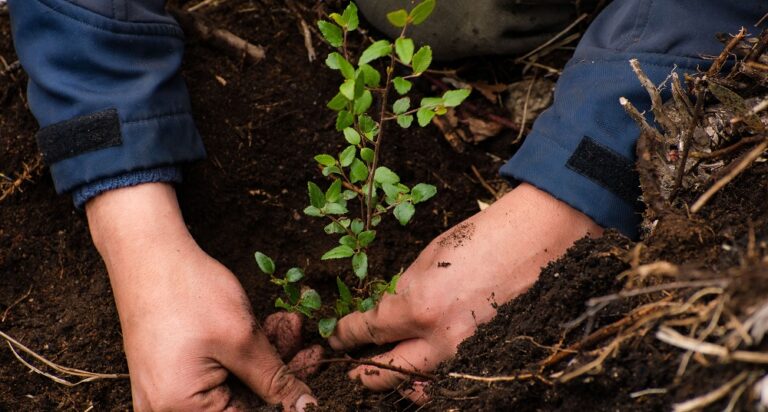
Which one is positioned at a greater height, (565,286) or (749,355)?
(749,355)

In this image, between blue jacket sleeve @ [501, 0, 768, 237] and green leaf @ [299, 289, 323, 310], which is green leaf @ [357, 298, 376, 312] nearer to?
green leaf @ [299, 289, 323, 310]

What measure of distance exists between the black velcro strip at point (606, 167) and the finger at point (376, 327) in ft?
1.97

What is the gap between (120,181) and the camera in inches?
79.4

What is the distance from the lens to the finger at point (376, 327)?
72.9 inches

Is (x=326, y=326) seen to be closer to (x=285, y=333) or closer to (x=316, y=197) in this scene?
(x=285, y=333)

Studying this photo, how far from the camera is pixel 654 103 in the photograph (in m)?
1.59

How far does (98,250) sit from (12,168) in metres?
0.45

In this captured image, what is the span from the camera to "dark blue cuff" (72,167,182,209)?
6.62 ft

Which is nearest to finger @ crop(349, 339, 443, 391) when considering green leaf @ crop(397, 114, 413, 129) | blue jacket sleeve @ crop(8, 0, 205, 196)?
green leaf @ crop(397, 114, 413, 129)

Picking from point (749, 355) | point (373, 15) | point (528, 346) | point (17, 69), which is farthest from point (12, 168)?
point (749, 355)

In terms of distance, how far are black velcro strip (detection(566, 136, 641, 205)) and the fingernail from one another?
37.0 inches

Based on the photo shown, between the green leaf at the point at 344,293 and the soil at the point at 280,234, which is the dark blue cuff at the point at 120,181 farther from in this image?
the green leaf at the point at 344,293

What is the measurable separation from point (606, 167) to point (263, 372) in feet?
3.49

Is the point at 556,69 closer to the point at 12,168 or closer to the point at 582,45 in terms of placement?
the point at 582,45
